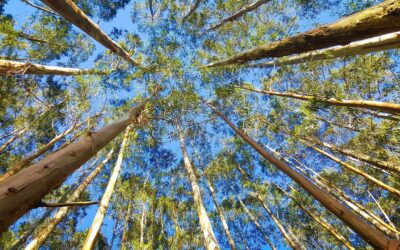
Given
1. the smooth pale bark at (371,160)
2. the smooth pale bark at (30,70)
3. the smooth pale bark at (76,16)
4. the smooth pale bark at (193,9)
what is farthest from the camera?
the smooth pale bark at (193,9)

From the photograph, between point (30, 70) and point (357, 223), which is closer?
point (357, 223)

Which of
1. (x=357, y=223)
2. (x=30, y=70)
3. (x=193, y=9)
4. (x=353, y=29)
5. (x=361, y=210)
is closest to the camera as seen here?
(x=357, y=223)

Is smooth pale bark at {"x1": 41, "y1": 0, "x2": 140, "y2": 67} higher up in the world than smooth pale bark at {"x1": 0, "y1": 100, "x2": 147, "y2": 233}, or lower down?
higher up

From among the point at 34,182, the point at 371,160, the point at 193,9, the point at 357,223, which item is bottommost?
the point at 371,160

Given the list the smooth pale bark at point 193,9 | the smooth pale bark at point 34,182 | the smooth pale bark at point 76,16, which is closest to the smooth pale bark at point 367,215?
the smooth pale bark at point 34,182

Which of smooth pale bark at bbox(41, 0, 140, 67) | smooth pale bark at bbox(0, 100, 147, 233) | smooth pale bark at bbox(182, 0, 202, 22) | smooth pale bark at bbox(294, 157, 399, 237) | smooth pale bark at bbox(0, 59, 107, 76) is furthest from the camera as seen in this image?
smooth pale bark at bbox(182, 0, 202, 22)

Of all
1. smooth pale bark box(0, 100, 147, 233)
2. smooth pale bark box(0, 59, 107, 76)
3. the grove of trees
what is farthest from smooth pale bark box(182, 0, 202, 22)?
A: smooth pale bark box(0, 100, 147, 233)

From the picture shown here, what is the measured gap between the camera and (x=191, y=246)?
14.1 meters

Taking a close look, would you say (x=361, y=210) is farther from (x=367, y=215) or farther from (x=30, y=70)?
(x=30, y=70)

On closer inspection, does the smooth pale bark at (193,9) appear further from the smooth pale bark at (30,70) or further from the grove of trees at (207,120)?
the smooth pale bark at (30,70)

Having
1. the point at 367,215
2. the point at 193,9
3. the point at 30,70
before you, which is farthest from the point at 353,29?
the point at 193,9

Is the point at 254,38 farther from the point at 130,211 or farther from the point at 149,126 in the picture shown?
the point at 130,211

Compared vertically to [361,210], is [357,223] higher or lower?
higher

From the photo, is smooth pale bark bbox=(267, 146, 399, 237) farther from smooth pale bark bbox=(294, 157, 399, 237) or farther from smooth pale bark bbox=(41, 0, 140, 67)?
smooth pale bark bbox=(41, 0, 140, 67)
